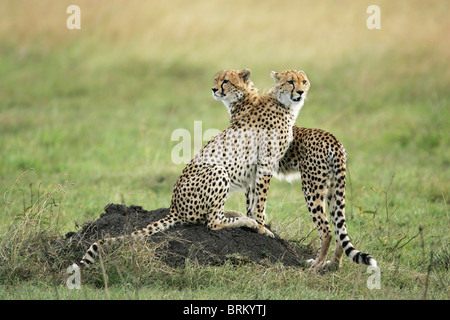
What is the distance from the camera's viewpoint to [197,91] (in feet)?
43.8

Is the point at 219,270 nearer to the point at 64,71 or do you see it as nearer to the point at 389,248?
the point at 389,248

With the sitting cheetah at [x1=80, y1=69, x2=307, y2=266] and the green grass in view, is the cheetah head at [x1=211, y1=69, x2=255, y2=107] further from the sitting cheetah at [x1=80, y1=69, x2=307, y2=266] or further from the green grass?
the green grass

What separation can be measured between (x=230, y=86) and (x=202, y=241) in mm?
1534

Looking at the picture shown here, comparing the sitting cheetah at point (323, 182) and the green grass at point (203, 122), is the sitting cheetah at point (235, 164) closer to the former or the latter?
the sitting cheetah at point (323, 182)

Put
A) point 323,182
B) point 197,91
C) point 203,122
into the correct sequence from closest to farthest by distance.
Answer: point 323,182, point 203,122, point 197,91

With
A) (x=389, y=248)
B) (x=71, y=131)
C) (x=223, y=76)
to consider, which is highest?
(x=223, y=76)

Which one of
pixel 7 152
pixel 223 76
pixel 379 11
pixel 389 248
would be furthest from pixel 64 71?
pixel 389 248

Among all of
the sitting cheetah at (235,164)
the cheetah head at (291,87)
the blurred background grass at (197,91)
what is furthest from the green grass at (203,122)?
the cheetah head at (291,87)

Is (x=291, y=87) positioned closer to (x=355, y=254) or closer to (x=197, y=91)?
(x=355, y=254)

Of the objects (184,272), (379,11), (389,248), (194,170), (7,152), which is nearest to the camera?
(184,272)

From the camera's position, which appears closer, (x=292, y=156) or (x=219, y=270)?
(x=219, y=270)

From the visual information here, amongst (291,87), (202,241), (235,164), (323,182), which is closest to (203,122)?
(291,87)
